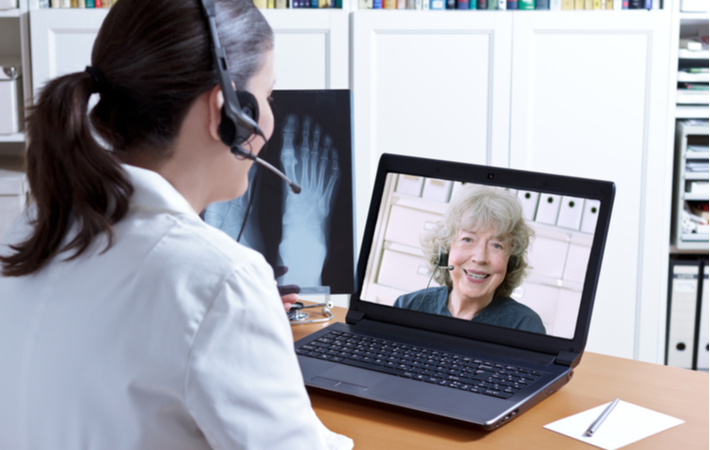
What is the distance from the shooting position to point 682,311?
8.05 feet

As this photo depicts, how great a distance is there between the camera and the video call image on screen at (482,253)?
1.05 m

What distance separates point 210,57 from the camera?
26.4 inches

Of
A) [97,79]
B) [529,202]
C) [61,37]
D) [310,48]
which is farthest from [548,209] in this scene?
[61,37]

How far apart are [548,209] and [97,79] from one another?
701 mm

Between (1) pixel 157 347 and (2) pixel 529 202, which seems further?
(2) pixel 529 202

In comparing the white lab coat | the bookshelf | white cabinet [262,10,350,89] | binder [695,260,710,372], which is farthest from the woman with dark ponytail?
binder [695,260,710,372]

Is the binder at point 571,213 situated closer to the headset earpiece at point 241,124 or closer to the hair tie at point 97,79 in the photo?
the headset earpiece at point 241,124

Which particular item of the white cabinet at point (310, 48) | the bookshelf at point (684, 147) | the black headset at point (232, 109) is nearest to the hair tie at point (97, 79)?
the black headset at point (232, 109)

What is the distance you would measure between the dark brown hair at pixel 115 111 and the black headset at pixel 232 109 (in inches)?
0.4

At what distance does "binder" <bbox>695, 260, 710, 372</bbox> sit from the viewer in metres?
2.42

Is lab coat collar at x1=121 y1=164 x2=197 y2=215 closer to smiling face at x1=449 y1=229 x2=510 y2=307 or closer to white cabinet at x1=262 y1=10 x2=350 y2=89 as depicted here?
smiling face at x1=449 y1=229 x2=510 y2=307

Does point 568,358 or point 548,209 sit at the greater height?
point 548,209

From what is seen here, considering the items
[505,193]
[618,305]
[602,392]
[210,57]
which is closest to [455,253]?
[505,193]

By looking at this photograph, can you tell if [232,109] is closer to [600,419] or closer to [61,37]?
[600,419]
